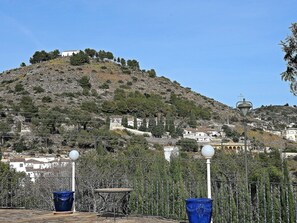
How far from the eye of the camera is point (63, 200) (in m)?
8.09

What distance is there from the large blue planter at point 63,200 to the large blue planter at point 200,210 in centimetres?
296

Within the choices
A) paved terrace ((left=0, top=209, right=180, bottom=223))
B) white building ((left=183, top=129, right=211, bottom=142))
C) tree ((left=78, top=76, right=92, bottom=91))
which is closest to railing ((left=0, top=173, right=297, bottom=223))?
paved terrace ((left=0, top=209, right=180, bottom=223))

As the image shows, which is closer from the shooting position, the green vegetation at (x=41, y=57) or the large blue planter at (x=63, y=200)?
the large blue planter at (x=63, y=200)

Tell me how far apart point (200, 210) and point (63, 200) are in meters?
3.18

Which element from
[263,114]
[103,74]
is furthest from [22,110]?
[263,114]

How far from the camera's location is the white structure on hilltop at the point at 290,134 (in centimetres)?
6111

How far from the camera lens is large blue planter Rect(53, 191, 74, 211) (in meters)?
8.02

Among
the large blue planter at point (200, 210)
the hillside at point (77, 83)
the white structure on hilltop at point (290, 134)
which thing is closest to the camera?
the large blue planter at point (200, 210)

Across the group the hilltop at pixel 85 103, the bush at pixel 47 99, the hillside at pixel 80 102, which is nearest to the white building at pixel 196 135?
the hilltop at pixel 85 103

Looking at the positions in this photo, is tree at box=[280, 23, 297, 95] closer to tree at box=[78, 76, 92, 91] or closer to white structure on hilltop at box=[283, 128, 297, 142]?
tree at box=[78, 76, 92, 91]

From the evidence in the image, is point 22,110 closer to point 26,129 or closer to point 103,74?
point 26,129

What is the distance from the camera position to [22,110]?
45.8 m

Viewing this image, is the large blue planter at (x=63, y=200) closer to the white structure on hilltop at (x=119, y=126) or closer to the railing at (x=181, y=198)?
the railing at (x=181, y=198)

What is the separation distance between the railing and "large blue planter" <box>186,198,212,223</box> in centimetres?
133
